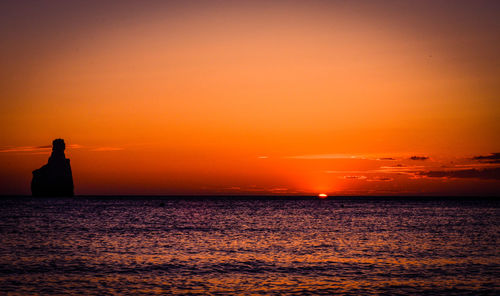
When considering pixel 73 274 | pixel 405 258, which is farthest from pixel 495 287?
pixel 73 274

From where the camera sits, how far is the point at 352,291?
100 ft

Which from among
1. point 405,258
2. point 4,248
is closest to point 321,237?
point 405,258

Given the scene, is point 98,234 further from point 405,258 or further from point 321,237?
point 405,258

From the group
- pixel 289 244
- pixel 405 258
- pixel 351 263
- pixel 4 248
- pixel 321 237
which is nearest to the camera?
pixel 351 263

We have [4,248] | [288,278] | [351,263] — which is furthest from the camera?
[4,248]

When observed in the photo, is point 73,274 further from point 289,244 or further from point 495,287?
point 495,287

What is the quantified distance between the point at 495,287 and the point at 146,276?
24.1 metres

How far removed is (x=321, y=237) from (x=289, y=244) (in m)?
9.91

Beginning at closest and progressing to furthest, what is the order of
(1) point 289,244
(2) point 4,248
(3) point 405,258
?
(3) point 405,258 → (2) point 4,248 → (1) point 289,244

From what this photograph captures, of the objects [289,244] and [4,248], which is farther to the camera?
[289,244]

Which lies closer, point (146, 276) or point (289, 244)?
point (146, 276)

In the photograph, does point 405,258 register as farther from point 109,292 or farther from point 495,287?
point 109,292

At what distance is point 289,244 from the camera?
54.8 meters

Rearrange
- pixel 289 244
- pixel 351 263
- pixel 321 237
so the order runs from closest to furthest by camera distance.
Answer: pixel 351 263, pixel 289 244, pixel 321 237
